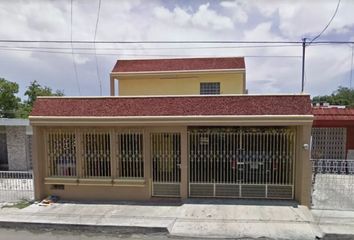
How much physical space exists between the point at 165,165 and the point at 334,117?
9.98 meters

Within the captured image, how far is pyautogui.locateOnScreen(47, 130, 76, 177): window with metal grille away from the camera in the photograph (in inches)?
364

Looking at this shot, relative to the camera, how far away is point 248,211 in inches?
306

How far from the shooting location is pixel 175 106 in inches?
342

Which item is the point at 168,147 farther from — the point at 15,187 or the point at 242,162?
the point at 15,187

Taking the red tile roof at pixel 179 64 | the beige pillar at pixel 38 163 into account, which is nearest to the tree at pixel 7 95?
the red tile roof at pixel 179 64

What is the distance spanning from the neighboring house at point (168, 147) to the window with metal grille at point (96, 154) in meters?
0.03

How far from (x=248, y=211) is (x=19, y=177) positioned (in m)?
9.97

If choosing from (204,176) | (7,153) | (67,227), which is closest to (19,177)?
(7,153)

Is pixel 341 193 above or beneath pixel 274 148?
beneath

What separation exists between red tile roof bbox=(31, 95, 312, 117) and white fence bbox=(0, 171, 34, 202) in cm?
296

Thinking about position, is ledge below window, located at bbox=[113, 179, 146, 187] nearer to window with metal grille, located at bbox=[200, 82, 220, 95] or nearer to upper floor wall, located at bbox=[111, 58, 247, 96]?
upper floor wall, located at bbox=[111, 58, 247, 96]

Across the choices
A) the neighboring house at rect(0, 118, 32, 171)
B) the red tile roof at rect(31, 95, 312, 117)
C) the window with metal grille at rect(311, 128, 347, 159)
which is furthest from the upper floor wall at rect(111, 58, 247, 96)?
the red tile roof at rect(31, 95, 312, 117)

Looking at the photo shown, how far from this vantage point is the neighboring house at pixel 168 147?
845 centimetres

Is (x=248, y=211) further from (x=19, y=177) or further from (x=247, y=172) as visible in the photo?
(x=19, y=177)
